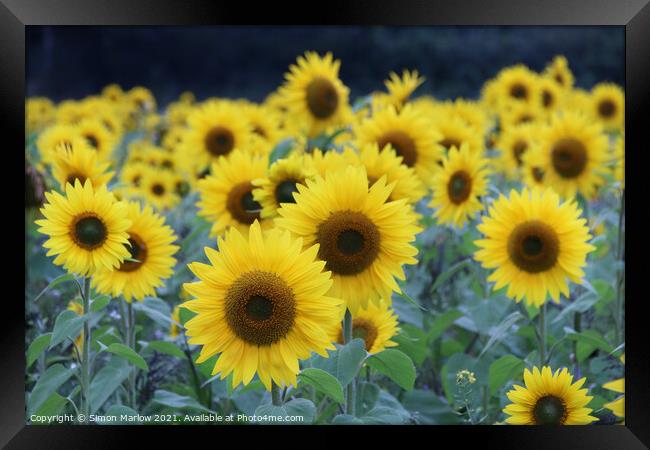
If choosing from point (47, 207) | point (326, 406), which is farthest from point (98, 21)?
point (326, 406)

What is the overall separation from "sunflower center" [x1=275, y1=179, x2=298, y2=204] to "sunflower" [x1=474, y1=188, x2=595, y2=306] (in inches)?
21.6

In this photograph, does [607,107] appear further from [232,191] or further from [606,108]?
[232,191]

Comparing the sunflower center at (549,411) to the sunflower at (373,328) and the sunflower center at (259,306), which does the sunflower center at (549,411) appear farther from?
the sunflower center at (259,306)

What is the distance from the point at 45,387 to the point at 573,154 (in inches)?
81.5

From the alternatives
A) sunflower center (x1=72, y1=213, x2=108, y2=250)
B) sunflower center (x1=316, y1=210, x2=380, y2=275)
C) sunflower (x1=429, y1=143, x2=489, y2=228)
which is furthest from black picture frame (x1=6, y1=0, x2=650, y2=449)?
sunflower (x1=429, y1=143, x2=489, y2=228)

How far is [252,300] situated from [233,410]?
0.93 metres

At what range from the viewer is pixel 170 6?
1914 mm

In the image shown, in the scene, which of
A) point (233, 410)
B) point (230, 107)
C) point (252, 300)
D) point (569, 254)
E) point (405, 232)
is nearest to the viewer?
point (252, 300)

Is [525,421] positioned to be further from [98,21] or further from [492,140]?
[492,140]

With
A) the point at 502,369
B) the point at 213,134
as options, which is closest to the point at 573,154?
the point at 502,369

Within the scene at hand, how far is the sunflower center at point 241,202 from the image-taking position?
2264 mm

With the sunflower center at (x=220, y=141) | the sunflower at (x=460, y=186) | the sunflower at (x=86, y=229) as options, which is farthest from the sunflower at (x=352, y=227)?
the sunflower center at (x=220, y=141)

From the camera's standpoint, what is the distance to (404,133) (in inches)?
106

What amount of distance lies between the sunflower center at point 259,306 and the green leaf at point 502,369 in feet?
2.69
